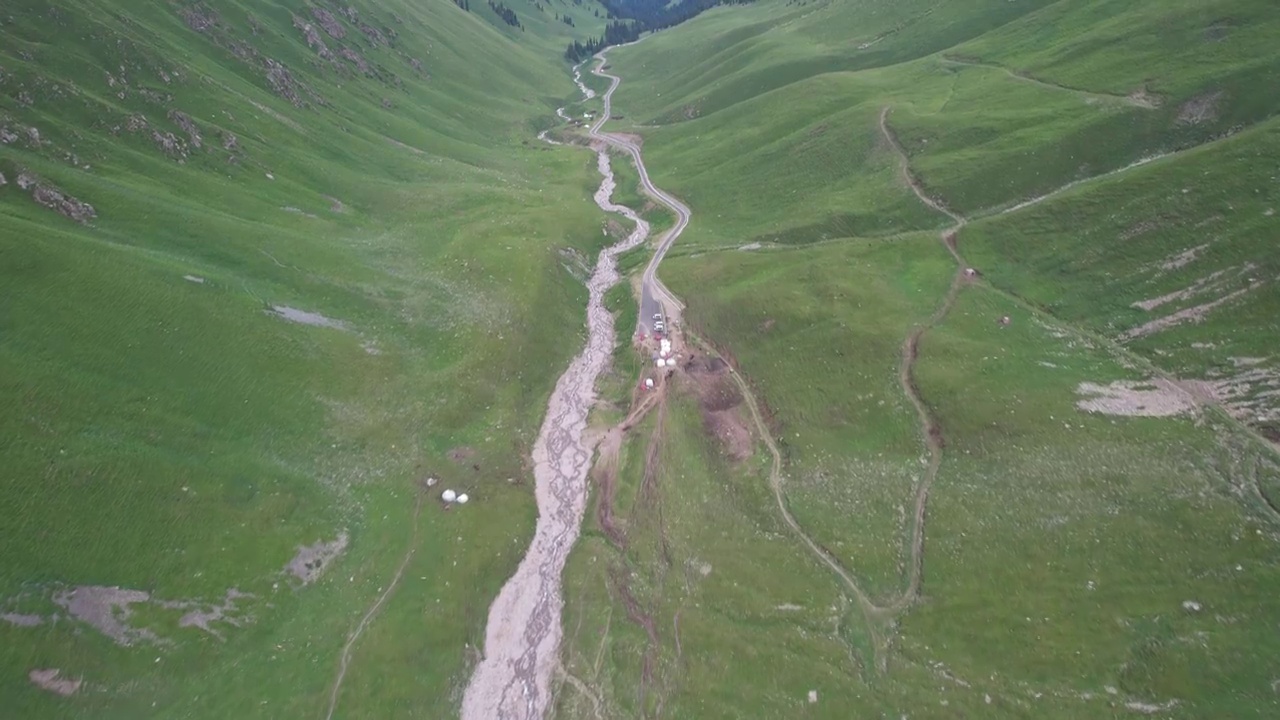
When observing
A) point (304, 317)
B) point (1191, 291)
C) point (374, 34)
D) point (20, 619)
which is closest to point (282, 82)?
point (374, 34)

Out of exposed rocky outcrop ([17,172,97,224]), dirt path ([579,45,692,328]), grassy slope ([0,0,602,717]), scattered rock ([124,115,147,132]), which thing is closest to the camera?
grassy slope ([0,0,602,717])

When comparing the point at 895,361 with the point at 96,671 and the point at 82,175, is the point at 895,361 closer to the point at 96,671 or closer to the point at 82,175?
the point at 96,671

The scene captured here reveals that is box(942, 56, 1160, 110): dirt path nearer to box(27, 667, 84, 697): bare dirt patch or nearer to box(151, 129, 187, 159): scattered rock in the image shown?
box(27, 667, 84, 697): bare dirt patch

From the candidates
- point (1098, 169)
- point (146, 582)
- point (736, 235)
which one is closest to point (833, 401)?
point (736, 235)

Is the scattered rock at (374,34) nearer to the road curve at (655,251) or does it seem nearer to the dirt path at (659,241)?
the dirt path at (659,241)

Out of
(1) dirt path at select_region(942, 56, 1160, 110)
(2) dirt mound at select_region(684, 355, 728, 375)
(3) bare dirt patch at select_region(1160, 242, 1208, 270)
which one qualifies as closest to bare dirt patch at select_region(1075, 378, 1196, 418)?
(3) bare dirt patch at select_region(1160, 242, 1208, 270)

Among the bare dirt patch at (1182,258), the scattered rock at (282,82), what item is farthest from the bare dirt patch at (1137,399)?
the scattered rock at (282,82)
